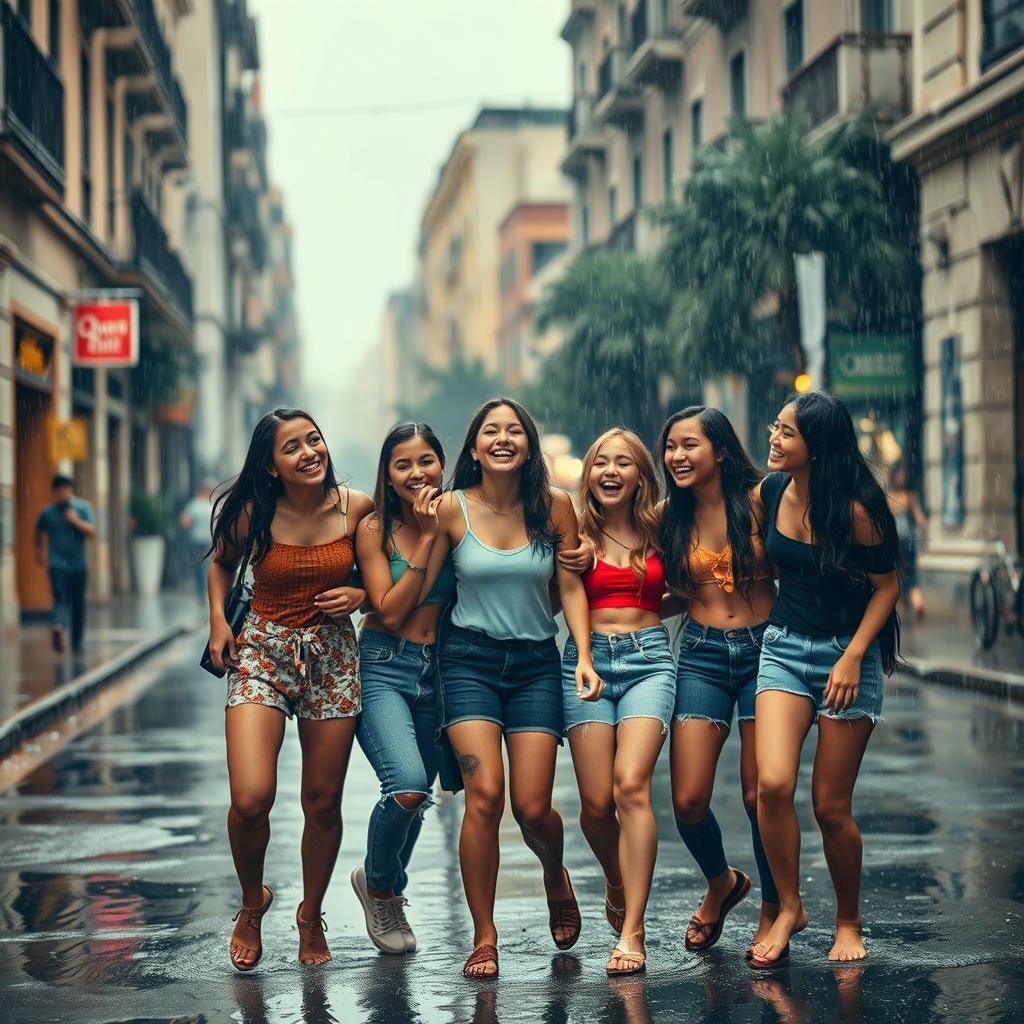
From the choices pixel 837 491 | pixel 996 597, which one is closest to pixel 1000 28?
pixel 996 597

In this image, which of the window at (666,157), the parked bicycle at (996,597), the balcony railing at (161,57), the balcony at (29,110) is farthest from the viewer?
the window at (666,157)

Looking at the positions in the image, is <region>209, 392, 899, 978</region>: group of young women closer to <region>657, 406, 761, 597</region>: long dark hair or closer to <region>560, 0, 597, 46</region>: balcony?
<region>657, 406, 761, 597</region>: long dark hair

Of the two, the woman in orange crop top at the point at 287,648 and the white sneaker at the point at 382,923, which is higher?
the woman in orange crop top at the point at 287,648

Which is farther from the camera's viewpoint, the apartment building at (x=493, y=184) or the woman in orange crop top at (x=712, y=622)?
the apartment building at (x=493, y=184)

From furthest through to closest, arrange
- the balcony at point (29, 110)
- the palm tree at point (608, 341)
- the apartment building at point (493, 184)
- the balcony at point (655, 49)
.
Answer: the apartment building at point (493, 184)
the balcony at point (655, 49)
the palm tree at point (608, 341)
the balcony at point (29, 110)

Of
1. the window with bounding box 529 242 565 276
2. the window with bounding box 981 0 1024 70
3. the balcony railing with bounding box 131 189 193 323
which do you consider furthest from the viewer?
the window with bounding box 529 242 565 276

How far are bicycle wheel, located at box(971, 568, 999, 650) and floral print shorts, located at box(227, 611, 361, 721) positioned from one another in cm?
1174

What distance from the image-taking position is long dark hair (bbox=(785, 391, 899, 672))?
5.43m

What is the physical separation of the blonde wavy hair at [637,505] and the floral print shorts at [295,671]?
85 centimetres

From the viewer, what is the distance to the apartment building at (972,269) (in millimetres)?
18719

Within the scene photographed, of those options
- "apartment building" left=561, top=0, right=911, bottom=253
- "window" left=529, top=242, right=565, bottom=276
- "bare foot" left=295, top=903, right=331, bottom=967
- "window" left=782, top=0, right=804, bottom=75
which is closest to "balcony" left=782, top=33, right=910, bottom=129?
"apartment building" left=561, top=0, right=911, bottom=253

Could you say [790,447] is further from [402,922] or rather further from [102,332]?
[102,332]

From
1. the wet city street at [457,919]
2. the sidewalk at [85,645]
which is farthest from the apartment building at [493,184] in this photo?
the wet city street at [457,919]

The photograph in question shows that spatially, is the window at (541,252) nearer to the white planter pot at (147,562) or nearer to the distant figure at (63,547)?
the white planter pot at (147,562)
